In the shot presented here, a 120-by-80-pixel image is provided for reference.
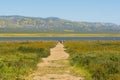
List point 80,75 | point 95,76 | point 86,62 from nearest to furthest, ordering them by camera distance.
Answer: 1. point 95,76
2. point 80,75
3. point 86,62

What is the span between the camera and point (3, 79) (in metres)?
20.4

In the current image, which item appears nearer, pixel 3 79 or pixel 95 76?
pixel 3 79

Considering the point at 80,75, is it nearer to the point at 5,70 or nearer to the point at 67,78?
the point at 67,78

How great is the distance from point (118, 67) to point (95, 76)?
6.76 ft

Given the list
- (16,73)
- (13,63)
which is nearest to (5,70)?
(16,73)

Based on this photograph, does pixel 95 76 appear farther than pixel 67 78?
No

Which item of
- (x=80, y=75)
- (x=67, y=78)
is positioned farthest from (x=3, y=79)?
(x=80, y=75)

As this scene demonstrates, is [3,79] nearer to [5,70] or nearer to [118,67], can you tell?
[5,70]

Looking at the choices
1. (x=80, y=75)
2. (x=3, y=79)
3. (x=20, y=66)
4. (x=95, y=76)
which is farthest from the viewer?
(x=20, y=66)

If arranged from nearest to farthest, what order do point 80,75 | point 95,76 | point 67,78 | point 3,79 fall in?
point 3,79 → point 95,76 → point 67,78 → point 80,75

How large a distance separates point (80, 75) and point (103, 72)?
339 centimetres

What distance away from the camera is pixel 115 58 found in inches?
1228

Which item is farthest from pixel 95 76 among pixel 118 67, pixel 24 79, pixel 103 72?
pixel 24 79

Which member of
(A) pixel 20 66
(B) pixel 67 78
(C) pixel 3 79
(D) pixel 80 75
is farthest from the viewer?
(A) pixel 20 66
